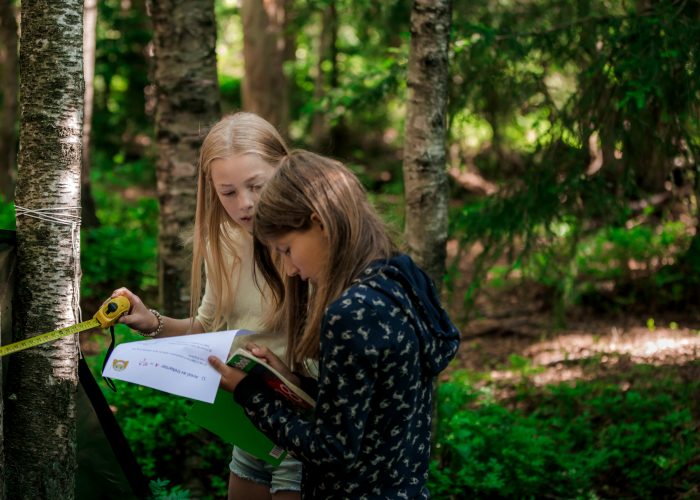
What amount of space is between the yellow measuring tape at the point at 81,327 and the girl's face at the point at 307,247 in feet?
2.12

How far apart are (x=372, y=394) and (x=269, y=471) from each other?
1.05 meters

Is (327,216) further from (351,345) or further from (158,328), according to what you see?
(158,328)

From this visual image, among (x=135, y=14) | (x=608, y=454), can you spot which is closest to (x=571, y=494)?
(x=608, y=454)

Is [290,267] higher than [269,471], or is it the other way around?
[290,267]

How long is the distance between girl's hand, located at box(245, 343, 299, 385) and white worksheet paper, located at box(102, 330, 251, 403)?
10 centimetres

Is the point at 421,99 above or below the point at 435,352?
above

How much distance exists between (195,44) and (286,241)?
9.29 feet

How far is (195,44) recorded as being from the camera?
4652 mm

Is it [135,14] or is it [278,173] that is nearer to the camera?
[278,173]

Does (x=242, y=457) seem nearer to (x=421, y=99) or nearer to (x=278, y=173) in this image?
(x=278, y=173)

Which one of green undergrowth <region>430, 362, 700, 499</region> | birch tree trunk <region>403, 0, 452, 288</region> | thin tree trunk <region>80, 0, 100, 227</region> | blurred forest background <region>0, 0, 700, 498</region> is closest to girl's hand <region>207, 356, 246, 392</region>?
blurred forest background <region>0, 0, 700, 498</region>

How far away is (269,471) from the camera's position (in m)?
2.90

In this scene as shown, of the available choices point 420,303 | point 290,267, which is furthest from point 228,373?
point 420,303

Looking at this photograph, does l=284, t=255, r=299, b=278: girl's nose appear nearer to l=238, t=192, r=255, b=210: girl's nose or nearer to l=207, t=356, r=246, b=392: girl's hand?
l=207, t=356, r=246, b=392: girl's hand
